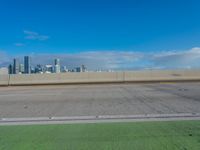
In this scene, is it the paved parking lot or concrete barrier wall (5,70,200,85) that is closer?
the paved parking lot

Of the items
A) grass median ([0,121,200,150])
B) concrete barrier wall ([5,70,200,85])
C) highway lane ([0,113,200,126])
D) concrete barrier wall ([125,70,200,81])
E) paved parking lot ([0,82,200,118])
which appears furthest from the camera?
concrete barrier wall ([125,70,200,81])

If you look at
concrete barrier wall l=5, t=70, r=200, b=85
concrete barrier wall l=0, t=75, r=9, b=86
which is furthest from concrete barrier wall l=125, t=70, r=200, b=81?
concrete barrier wall l=0, t=75, r=9, b=86

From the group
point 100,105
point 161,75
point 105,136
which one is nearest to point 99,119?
point 105,136

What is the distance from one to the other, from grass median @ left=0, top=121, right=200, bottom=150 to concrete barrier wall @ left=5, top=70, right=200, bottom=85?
18.9 m

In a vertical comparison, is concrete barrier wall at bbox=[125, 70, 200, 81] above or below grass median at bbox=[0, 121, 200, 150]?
above

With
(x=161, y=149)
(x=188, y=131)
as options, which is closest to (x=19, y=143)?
(x=161, y=149)

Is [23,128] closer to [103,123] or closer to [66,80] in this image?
[103,123]

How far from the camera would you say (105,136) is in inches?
193

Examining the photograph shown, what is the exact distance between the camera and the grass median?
434cm

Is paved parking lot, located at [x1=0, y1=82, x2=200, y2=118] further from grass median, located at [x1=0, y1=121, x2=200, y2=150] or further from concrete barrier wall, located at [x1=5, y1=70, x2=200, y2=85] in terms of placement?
concrete barrier wall, located at [x1=5, y1=70, x2=200, y2=85]

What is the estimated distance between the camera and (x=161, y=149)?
13.6 ft

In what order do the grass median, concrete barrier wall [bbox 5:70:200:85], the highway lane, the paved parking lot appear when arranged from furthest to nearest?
concrete barrier wall [bbox 5:70:200:85] → the paved parking lot → the highway lane → the grass median

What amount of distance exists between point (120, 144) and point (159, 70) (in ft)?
73.0

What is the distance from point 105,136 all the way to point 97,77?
2025 cm
